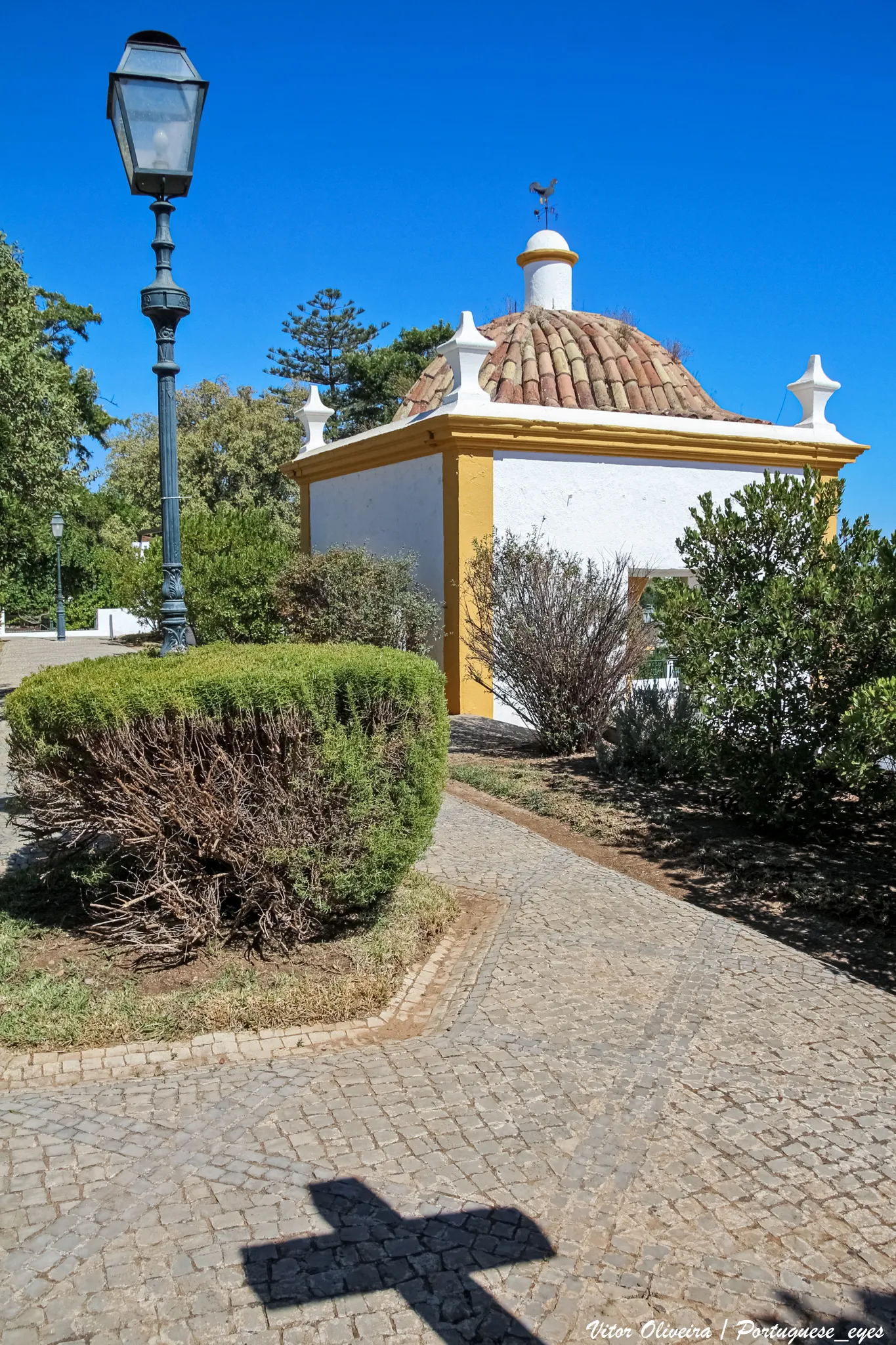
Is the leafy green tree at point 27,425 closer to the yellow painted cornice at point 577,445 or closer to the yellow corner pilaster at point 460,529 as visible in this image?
the yellow painted cornice at point 577,445

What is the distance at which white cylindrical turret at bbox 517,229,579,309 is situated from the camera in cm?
1398

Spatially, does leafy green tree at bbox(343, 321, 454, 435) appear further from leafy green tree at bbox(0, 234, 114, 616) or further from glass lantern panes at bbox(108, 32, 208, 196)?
glass lantern panes at bbox(108, 32, 208, 196)

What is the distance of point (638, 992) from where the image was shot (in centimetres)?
405

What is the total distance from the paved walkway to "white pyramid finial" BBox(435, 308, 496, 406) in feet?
24.4

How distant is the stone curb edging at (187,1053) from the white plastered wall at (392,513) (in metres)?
6.86

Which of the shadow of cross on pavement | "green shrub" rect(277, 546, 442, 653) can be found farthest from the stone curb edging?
"green shrub" rect(277, 546, 442, 653)

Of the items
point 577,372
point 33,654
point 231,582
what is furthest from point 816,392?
point 33,654

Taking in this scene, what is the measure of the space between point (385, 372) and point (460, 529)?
88.0 ft

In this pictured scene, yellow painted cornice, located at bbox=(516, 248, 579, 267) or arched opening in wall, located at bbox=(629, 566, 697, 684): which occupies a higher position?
yellow painted cornice, located at bbox=(516, 248, 579, 267)

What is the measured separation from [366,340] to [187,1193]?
41028 millimetres

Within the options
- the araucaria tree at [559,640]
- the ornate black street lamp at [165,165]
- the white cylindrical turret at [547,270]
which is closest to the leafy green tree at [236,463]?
the white cylindrical turret at [547,270]

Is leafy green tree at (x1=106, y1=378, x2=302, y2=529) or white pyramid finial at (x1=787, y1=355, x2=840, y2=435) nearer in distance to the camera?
white pyramid finial at (x1=787, y1=355, x2=840, y2=435)

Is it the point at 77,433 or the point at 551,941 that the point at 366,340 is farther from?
the point at 551,941

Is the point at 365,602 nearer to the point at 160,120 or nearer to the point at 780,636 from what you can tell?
the point at 780,636
